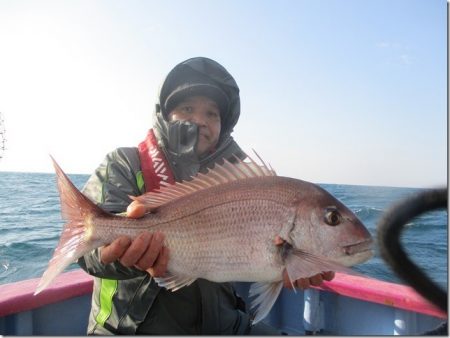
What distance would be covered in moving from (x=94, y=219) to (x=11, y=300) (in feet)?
4.85

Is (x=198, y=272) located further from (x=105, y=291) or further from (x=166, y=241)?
(x=105, y=291)

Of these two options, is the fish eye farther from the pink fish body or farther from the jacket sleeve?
the jacket sleeve

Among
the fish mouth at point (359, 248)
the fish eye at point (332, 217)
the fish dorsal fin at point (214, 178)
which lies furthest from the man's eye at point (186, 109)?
the fish mouth at point (359, 248)

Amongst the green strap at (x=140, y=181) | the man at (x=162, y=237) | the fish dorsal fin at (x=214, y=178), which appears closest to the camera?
the man at (x=162, y=237)

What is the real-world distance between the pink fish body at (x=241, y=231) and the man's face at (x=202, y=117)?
88cm

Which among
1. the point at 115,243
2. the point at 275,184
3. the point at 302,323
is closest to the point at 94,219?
the point at 115,243

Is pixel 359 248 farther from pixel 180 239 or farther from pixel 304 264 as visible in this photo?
pixel 180 239

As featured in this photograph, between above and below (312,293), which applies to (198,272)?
above

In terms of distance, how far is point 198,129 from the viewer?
115 inches

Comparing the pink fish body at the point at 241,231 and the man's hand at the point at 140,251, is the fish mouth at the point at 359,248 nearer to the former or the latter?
the pink fish body at the point at 241,231

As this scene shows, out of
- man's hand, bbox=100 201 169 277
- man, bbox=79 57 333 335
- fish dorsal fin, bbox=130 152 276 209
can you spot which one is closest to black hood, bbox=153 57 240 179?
man, bbox=79 57 333 335

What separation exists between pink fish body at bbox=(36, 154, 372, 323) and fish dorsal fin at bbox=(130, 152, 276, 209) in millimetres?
41

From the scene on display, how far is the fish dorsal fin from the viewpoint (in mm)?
2264

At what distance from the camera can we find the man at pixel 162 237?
7.06 feet
